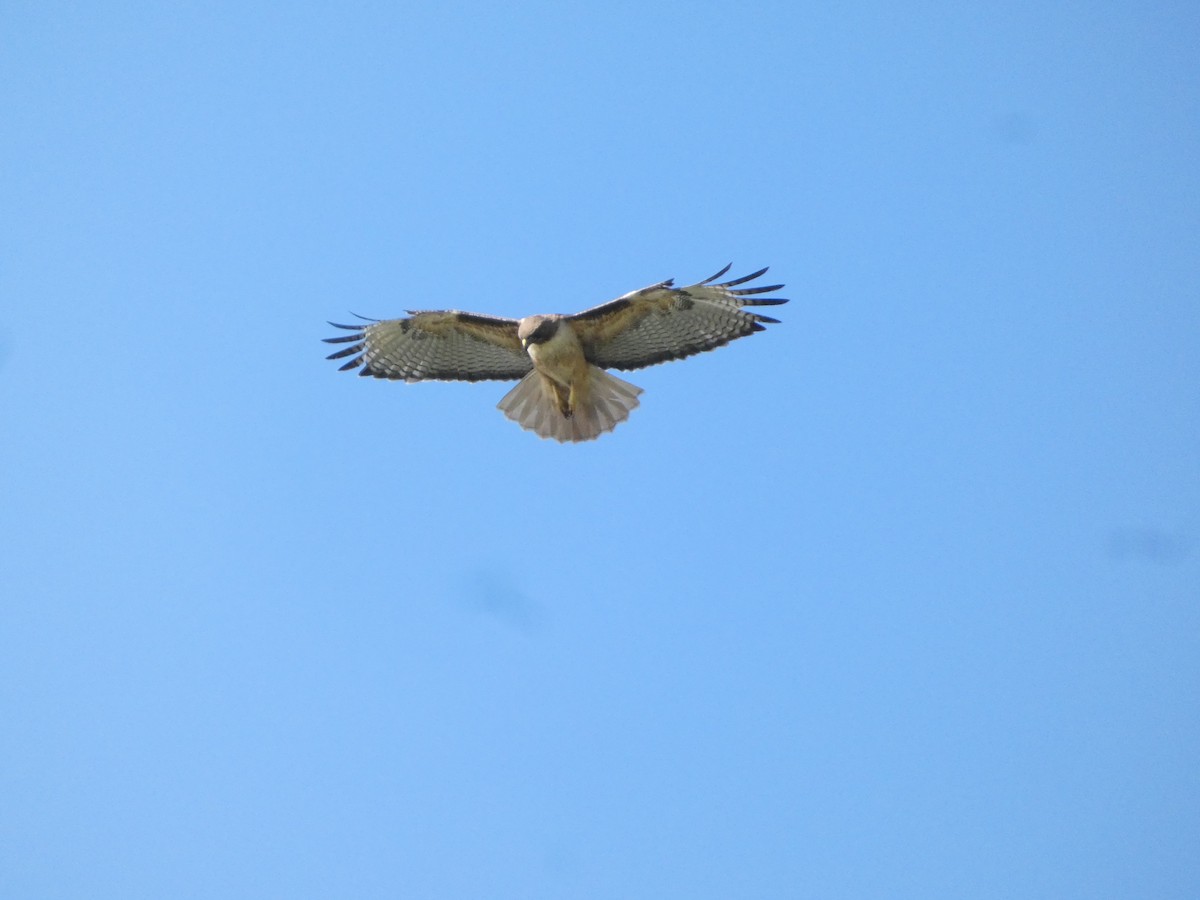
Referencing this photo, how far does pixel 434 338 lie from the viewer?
35.6ft

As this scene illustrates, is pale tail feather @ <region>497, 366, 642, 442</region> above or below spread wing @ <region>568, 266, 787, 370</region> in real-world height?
below

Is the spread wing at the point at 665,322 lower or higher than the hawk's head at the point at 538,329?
higher

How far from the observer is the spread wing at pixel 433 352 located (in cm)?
1072

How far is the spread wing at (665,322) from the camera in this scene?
33.0 feet

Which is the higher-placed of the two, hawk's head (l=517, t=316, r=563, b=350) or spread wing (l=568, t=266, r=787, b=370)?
spread wing (l=568, t=266, r=787, b=370)

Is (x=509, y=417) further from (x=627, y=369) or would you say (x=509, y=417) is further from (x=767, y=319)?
(x=767, y=319)

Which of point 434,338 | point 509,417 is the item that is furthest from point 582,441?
point 434,338

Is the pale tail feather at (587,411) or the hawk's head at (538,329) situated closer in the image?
the hawk's head at (538,329)

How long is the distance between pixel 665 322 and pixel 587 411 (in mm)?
965

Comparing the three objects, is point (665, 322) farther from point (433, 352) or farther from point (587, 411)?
point (433, 352)

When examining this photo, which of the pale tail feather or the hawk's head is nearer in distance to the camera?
the hawk's head

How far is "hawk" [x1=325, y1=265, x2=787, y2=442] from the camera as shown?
10.1 meters

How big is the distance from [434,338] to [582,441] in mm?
1550

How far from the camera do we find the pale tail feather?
34.4 feet
